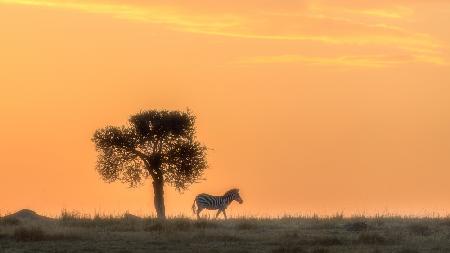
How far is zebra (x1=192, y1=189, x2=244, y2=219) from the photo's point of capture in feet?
231

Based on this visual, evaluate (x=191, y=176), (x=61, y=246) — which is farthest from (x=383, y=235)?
(x=191, y=176)

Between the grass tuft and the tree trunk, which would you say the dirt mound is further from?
the grass tuft

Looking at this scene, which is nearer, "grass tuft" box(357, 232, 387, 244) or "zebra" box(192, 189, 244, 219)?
"grass tuft" box(357, 232, 387, 244)

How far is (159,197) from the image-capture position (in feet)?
247

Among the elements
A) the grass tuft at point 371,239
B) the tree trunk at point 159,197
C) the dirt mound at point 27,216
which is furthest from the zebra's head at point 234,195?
the grass tuft at point 371,239

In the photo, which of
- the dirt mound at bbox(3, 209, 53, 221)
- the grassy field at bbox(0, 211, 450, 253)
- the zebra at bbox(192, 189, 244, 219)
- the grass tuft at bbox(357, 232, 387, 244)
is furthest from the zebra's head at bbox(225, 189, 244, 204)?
the grass tuft at bbox(357, 232, 387, 244)

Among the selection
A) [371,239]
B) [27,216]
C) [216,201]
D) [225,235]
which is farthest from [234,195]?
[371,239]

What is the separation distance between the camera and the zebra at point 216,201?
70312mm

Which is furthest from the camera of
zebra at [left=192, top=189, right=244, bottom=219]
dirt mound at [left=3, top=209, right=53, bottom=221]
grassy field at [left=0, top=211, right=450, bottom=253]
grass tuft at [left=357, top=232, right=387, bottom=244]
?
zebra at [left=192, top=189, right=244, bottom=219]

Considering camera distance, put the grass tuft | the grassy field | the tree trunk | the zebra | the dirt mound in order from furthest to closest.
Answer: the tree trunk
the zebra
the dirt mound
the grass tuft
the grassy field

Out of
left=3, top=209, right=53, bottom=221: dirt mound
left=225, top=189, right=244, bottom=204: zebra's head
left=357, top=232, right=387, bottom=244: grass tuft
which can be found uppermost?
left=225, top=189, right=244, bottom=204: zebra's head

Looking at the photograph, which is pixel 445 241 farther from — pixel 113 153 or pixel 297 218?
pixel 113 153

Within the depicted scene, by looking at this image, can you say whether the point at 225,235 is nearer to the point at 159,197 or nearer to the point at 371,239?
the point at 371,239

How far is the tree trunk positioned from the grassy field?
1724 centimetres
